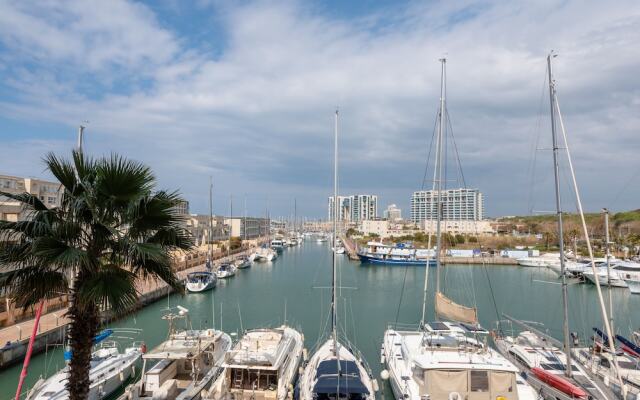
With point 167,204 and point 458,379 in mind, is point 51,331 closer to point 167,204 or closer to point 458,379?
point 167,204

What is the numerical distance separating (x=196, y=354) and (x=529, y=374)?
12004mm

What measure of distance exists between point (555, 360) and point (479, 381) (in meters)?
6.99

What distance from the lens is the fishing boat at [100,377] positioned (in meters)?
12.9

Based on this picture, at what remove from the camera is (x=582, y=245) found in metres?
78.8

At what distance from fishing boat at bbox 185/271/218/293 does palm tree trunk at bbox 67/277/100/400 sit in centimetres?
3337

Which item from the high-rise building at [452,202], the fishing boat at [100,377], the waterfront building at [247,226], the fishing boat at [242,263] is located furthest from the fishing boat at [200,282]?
the waterfront building at [247,226]

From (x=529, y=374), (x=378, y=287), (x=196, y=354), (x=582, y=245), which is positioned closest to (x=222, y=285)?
(x=378, y=287)

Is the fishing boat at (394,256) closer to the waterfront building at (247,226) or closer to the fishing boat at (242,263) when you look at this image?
the fishing boat at (242,263)

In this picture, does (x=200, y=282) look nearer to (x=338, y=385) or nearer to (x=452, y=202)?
(x=338, y=385)

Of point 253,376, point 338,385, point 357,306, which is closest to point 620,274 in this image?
point 357,306

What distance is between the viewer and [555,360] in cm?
1633

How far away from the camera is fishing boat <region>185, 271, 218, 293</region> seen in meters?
39.5

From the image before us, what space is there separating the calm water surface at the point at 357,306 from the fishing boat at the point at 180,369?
20.3ft

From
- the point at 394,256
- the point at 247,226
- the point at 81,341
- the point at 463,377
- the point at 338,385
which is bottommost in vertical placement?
the point at 394,256
